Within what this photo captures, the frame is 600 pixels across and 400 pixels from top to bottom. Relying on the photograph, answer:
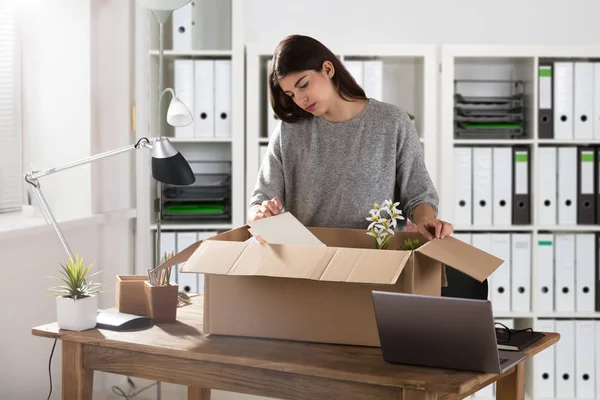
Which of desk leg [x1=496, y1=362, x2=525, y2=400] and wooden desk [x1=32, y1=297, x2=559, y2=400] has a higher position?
wooden desk [x1=32, y1=297, x2=559, y2=400]

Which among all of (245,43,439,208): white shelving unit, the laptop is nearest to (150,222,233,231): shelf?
(245,43,439,208): white shelving unit

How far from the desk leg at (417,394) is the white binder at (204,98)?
2.20 m

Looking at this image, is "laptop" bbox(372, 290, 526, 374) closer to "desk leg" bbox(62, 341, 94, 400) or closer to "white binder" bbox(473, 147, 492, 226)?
"desk leg" bbox(62, 341, 94, 400)

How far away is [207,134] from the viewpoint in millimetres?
3299

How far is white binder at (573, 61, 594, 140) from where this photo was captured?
3270 millimetres

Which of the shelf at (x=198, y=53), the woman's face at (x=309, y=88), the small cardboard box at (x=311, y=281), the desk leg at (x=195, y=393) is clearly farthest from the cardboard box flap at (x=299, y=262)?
the shelf at (x=198, y=53)

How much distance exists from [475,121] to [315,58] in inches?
65.4

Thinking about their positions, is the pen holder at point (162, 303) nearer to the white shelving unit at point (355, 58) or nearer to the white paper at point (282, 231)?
the white paper at point (282, 231)

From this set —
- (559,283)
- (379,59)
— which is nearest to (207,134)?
(379,59)

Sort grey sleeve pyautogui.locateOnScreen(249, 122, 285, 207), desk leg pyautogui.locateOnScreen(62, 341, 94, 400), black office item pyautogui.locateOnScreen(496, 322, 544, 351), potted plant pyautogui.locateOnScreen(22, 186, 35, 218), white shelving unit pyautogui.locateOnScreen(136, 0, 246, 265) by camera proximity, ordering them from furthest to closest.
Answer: white shelving unit pyautogui.locateOnScreen(136, 0, 246, 265), potted plant pyautogui.locateOnScreen(22, 186, 35, 218), grey sleeve pyautogui.locateOnScreen(249, 122, 285, 207), desk leg pyautogui.locateOnScreen(62, 341, 94, 400), black office item pyautogui.locateOnScreen(496, 322, 544, 351)

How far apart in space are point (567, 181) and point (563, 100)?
36 centimetres

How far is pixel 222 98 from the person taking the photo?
129 inches

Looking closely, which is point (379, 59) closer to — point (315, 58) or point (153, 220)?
point (153, 220)

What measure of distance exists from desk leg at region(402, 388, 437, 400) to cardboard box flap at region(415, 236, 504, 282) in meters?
0.24
